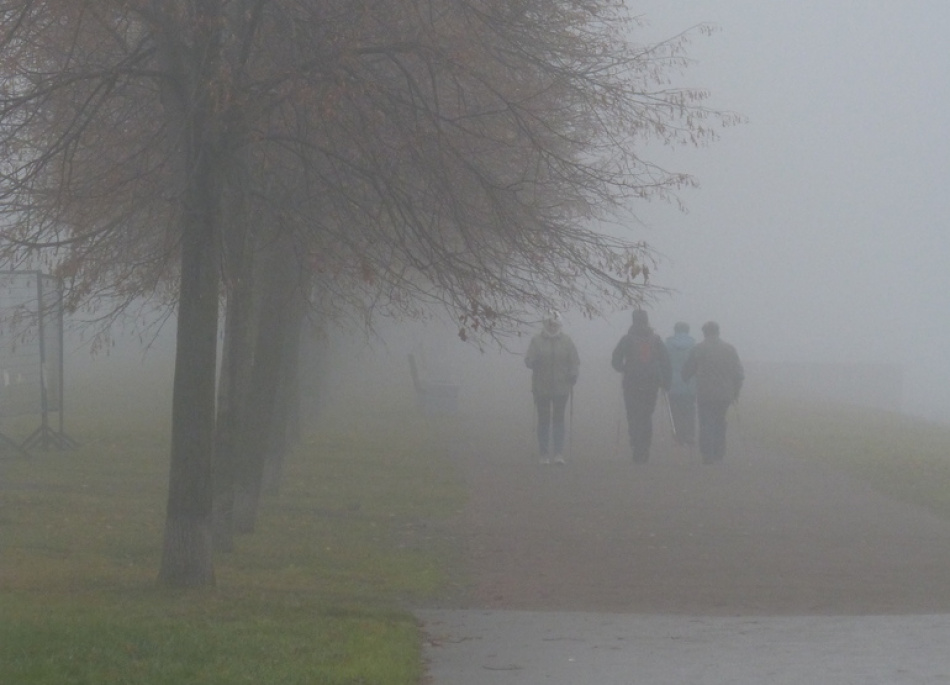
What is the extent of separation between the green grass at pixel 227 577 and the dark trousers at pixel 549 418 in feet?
4.78

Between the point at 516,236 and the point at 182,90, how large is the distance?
246cm

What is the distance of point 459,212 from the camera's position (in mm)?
9211

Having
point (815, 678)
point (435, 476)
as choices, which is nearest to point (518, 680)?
point (815, 678)

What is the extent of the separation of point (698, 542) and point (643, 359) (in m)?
7.11

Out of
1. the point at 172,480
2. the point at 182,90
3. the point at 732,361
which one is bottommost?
the point at 172,480

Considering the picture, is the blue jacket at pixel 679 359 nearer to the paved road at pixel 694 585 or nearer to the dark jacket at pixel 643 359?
the dark jacket at pixel 643 359

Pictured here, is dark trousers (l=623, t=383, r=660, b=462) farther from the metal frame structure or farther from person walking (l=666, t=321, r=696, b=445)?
the metal frame structure

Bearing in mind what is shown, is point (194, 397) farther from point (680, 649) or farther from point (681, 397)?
point (681, 397)

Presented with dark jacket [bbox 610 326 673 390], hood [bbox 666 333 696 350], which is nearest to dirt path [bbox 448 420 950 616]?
dark jacket [bbox 610 326 673 390]

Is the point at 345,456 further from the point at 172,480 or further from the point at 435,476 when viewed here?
the point at 172,480

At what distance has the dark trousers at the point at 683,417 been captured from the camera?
70.2 ft

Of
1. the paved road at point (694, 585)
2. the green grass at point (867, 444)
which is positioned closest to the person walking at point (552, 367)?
the paved road at point (694, 585)

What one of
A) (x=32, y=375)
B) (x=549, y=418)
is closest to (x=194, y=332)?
(x=549, y=418)

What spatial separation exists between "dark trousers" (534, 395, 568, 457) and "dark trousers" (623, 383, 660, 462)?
3.64ft
